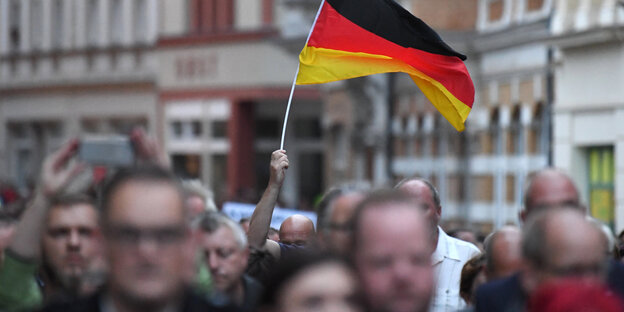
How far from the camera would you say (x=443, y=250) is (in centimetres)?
880

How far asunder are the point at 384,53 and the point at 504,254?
4269mm

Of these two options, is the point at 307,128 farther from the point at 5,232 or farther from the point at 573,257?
the point at 573,257

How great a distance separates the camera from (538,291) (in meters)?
4.98

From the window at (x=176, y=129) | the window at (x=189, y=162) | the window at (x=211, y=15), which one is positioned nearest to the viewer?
the window at (x=211, y=15)

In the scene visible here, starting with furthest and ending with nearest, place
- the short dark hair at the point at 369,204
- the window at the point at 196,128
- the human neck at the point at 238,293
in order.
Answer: the window at the point at 196,128 < the human neck at the point at 238,293 < the short dark hair at the point at 369,204

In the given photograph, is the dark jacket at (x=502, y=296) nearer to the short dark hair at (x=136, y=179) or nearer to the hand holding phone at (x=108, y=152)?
the short dark hair at (x=136, y=179)

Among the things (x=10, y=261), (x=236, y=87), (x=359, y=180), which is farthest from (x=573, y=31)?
(x=236, y=87)

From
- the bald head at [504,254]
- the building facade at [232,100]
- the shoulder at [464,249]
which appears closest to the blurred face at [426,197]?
the shoulder at [464,249]

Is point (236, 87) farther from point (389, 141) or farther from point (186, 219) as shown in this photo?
point (186, 219)

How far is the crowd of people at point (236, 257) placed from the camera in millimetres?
4590

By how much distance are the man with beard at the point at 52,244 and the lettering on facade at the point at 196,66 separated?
3331 centimetres

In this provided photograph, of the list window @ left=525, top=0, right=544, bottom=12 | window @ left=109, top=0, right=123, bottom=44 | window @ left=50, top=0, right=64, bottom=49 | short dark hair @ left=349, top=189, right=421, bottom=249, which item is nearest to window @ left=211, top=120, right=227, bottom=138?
window @ left=109, top=0, right=123, bottom=44

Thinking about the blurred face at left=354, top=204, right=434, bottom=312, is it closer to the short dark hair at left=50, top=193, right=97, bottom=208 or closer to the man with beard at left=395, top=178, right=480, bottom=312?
the short dark hair at left=50, top=193, right=97, bottom=208

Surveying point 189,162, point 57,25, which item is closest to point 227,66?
point 189,162
